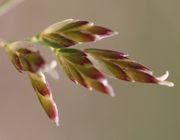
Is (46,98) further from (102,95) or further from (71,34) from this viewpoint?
(102,95)

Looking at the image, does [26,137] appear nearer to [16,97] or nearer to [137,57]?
[16,97]

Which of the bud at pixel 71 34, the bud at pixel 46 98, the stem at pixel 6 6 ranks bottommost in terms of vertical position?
the bud at pixel 46 98

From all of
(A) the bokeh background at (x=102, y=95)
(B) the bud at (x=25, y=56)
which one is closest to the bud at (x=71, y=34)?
(B) the bud at (x=25, y=56)

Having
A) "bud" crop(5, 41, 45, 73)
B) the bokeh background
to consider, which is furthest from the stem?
the bokeh background

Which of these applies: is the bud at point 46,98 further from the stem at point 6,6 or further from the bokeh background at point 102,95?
the bokeh background at point 102,95

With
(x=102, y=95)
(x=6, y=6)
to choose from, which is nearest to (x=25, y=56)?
(x=6, y=6)

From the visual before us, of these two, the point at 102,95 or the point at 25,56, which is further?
the point at 102,95

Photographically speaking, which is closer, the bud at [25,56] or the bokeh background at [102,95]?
the bud at [25,56]

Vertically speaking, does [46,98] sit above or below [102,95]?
above

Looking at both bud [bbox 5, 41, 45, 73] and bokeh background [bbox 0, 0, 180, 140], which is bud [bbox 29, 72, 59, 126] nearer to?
bud [bbox 5, 41, 45, 73]
